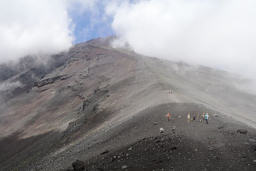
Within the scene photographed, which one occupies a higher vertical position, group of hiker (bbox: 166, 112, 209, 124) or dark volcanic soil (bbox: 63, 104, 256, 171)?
group of hiker (bbox: 166, 112, 209, 124)

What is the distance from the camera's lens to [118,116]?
3253 centimetres

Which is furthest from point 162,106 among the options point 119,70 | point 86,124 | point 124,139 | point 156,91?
point 119,70

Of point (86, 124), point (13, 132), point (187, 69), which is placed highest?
point (187, 69)

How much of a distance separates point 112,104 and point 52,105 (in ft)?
108

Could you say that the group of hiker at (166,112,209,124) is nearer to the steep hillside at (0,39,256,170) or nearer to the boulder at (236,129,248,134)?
the steep hillside at (0,39,256,170)

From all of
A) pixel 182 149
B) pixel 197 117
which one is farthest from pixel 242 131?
pixel 197 117

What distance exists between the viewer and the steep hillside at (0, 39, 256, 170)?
16312 millimetres

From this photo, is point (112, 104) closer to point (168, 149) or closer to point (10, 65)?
point (168, 149)

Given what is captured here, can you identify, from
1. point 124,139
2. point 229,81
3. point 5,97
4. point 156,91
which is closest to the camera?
point 124,139

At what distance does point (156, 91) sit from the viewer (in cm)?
3634

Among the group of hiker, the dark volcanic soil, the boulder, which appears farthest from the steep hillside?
the boulder

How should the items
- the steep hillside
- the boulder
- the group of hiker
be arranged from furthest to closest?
the group of hiker < the boulder < the steep hillside

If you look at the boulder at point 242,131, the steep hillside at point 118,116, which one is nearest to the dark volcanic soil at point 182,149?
the steep hillside at point 118,116

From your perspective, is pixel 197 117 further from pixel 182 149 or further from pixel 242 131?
pixel 182 149
